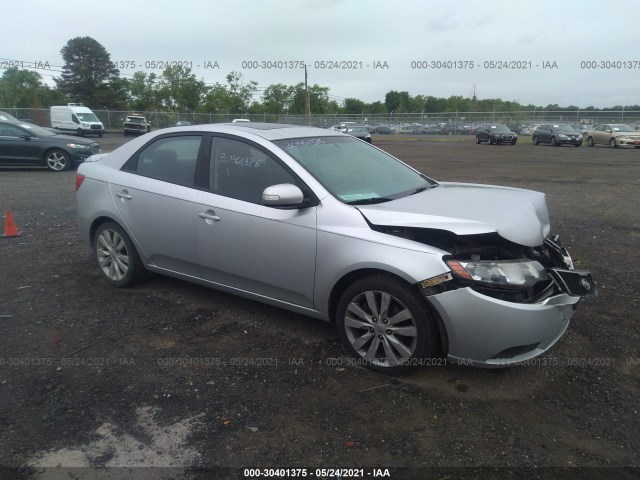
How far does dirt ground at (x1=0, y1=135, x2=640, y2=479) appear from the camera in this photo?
2.51m

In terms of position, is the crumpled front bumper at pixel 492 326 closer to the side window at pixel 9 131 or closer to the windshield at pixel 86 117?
the side window at pixel 9 131

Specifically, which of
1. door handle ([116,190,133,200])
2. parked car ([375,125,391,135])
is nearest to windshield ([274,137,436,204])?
door handle ([116,190,133,200])

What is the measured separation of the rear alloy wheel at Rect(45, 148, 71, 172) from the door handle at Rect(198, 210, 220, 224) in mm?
12700

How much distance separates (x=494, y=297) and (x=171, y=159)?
3.03 m

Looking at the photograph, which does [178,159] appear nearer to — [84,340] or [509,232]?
A: [84,340]

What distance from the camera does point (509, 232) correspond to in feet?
9.98

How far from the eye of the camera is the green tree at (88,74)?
74562 millimetres

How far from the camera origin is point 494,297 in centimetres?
292

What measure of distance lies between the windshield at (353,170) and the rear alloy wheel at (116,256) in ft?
6.25

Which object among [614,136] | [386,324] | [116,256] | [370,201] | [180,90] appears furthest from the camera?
[180,90]

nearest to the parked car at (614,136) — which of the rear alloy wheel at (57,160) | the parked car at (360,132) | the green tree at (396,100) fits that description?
the parked car at (360,132)

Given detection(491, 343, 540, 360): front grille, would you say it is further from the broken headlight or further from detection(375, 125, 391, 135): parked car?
detection(375, 125, 391, 135): parked car

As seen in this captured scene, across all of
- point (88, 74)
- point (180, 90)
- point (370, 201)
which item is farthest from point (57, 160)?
point (88, 74)

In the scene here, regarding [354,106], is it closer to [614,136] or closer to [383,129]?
[383,129]
